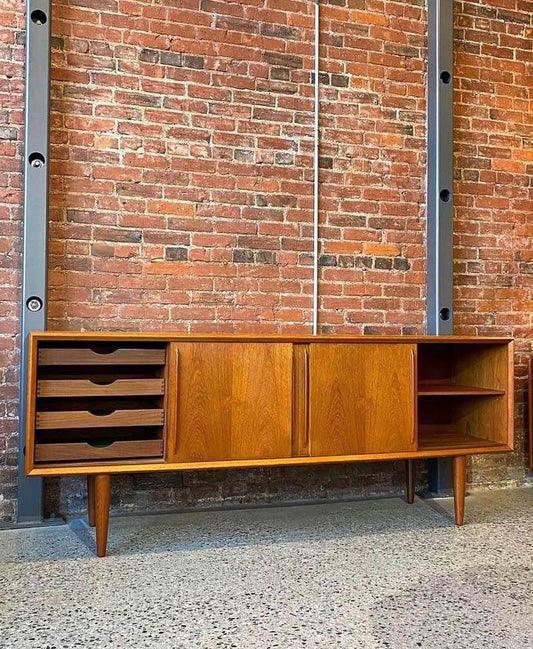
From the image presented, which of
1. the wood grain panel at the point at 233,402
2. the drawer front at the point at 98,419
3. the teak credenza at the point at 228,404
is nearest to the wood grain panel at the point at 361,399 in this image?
the teak credenza at the point at 228,404

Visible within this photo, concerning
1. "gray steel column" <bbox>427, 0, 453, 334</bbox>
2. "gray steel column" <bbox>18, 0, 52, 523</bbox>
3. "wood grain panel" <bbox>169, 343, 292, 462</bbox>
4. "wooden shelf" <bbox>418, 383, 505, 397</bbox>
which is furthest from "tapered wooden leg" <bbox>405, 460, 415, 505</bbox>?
"gray steel column" <bbox>18, 0, 52, 523</bbox>

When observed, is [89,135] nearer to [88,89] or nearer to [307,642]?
[88,89]

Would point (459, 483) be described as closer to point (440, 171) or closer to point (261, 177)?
point (440, 171)

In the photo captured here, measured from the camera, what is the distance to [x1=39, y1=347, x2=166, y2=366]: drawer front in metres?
2.43

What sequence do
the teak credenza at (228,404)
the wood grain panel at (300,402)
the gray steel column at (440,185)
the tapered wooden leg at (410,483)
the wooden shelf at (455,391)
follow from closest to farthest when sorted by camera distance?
1. the teak credenza at (228,404)
2. the wood grain panel at (300,402)
3. the wooden shelf at (455,391)
4. the tapered wooden leg at (410,483)
5. the gray steel column at (440,185)

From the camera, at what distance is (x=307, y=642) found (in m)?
1.81

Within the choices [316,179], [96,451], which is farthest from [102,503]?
[316,179]

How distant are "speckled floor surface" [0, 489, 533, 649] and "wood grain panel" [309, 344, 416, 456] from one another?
44cm

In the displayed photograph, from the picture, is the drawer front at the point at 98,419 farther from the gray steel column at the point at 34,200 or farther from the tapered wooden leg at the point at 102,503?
the gray steel column at the point at 34,200

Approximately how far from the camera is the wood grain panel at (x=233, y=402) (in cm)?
255

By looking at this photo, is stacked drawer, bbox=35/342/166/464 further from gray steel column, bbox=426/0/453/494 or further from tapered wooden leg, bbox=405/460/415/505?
gray steel column, bbox=426/0/453/494

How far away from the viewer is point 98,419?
2.49 meters

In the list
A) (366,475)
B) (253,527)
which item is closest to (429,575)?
(253,527)

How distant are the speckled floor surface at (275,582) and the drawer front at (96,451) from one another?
16.3 inches
